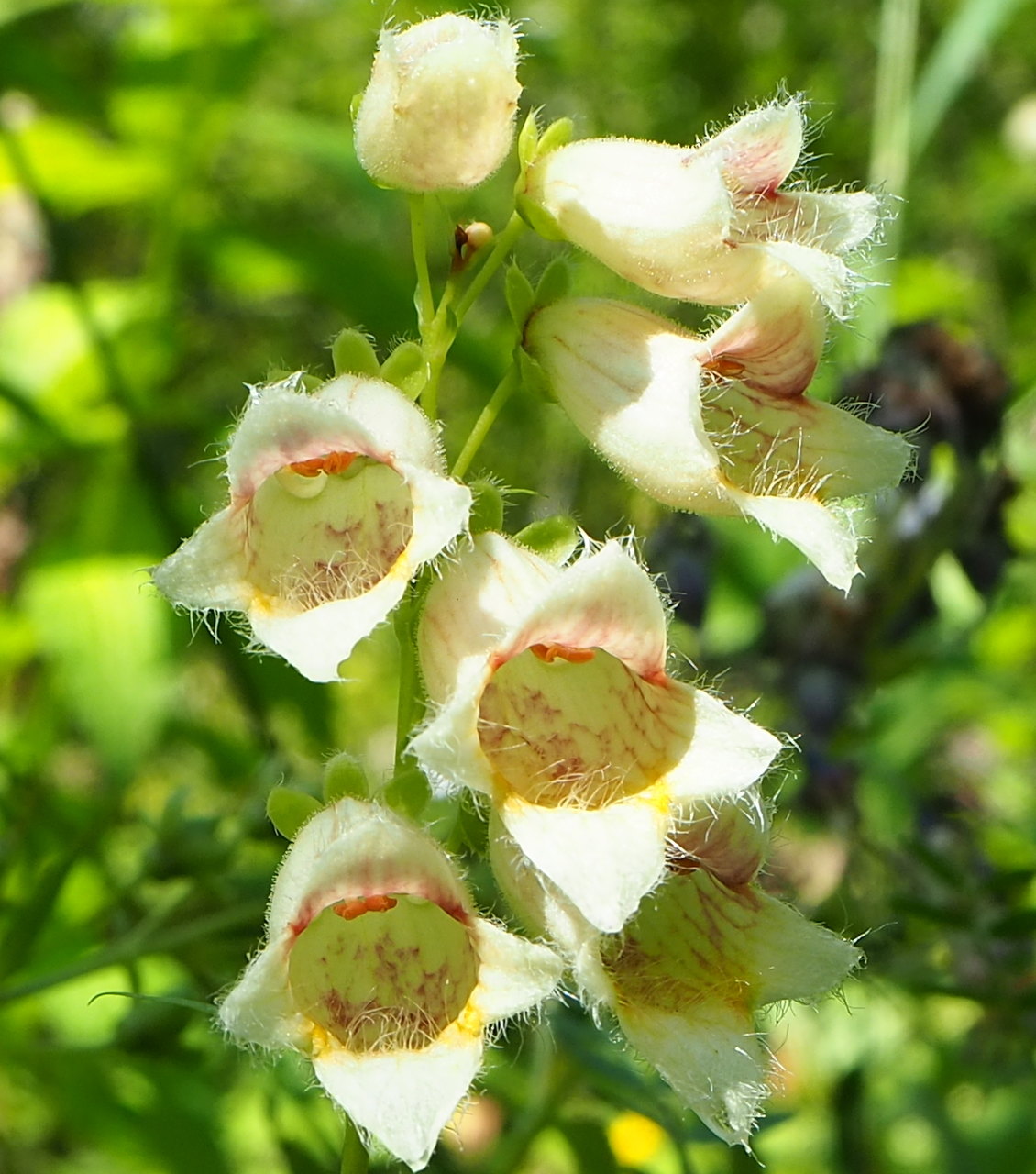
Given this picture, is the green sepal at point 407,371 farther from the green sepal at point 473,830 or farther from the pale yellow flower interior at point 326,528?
the green sepal at point 473,830

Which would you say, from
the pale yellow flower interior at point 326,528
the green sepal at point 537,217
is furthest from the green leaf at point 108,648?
the green sepal at point 537,217

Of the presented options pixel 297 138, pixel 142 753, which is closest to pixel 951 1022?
pixel 142 753

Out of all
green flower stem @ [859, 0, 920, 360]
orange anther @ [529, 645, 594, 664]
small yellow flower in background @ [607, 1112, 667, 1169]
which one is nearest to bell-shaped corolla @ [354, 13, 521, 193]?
orange anther @ [529, 645, 594, 664]

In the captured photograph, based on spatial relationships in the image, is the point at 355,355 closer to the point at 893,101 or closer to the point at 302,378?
the point at 302,378

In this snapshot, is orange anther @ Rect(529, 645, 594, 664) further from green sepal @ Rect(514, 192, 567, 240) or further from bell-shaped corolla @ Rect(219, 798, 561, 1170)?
green sepal @ Rect(514, 192, 567, 240)

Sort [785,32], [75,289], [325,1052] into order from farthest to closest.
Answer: [785,32] → [75,289] → [325,1052]

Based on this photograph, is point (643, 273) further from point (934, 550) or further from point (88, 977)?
point (88, 977)

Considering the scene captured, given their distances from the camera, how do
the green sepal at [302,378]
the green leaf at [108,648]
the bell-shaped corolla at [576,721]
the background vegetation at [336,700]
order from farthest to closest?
the green leaf at [108,648], the background vegetation at [336,700], the green sepal at [302,378], the bell-shaped corolla at [576,721]
